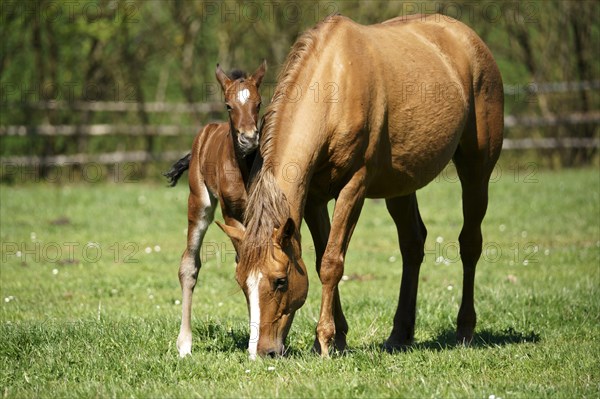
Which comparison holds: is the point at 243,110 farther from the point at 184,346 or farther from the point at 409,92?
the point at 184,346

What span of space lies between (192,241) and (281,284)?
1.06 m

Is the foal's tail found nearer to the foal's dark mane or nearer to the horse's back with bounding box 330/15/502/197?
the foal's dark mane

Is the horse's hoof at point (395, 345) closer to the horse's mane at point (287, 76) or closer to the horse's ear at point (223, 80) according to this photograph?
the horse's mane at point (287, 76)

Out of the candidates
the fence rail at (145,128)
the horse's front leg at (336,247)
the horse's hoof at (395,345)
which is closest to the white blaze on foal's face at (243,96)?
the horse's front leg at (336,247)

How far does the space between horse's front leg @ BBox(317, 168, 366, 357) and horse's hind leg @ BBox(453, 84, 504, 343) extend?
167 cm

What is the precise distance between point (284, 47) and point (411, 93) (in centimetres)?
1426

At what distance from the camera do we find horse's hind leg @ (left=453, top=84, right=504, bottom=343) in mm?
7164

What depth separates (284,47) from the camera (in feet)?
67.1

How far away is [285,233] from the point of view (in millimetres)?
5242

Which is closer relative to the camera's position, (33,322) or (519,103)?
(33,322)

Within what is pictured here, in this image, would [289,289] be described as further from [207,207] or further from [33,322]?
[33,322]

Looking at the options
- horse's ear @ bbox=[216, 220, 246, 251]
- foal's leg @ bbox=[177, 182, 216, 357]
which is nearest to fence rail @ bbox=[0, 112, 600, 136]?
foal's leg @ bbox=[177, 182, 216, 357]

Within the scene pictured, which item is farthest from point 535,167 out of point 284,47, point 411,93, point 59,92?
point 411,93

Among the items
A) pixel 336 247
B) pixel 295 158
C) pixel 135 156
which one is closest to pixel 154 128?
pixel 135 156
